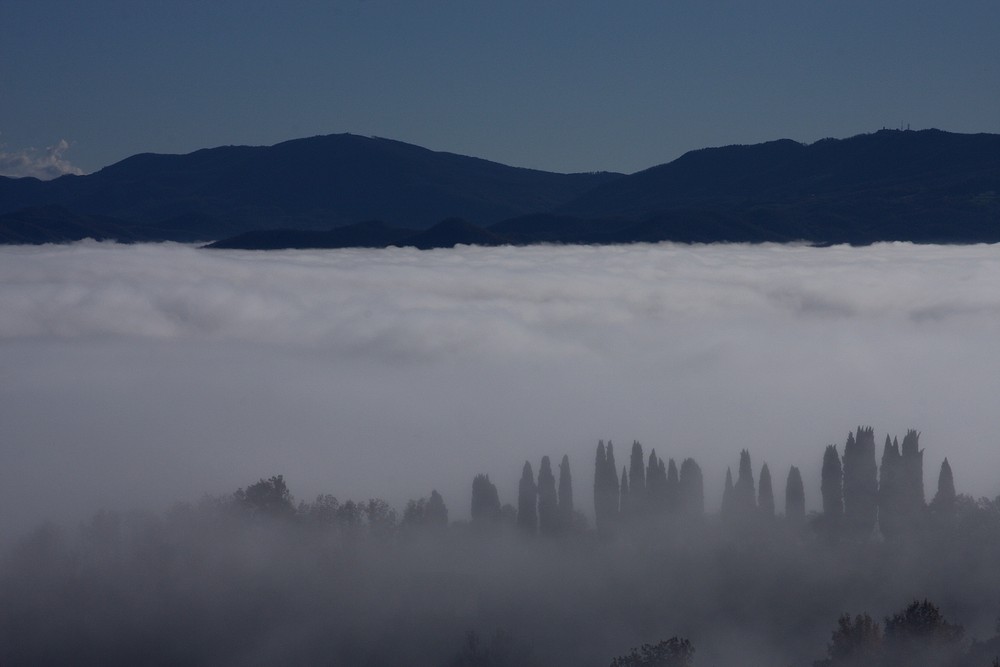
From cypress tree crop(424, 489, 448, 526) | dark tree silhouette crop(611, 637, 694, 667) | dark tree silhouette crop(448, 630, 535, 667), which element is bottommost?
dark tree silhouette crop(448, 630, 535, 667)

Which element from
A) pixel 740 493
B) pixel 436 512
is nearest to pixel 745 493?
pixel 740 493

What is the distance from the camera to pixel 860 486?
161 m

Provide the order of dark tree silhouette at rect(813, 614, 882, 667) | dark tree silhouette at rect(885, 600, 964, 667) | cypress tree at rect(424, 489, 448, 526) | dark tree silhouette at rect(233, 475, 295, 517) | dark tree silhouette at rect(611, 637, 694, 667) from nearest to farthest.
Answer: dark tree silhouette at rect(885, 600, 964, 667) < dark tree silhouette at rect(813, 614, 882, 667) < dark tree silhouette at rect(611, 637, 694, 667) < cypress tree at rect(424, 489, 448, 526) < dark tree silhouette at rect(233, 475, 295, 517)

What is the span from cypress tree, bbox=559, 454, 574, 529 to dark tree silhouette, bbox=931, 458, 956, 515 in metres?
47.0

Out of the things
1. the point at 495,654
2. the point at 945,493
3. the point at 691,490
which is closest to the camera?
the point at 495,654

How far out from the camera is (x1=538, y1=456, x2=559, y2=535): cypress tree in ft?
529

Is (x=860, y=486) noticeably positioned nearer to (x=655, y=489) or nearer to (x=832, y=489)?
(x=832, y=489)

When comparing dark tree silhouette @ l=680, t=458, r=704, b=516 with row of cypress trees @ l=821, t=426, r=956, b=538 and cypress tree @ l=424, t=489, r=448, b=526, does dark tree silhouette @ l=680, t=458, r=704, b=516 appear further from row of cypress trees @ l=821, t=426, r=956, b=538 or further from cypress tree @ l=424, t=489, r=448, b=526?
cypress tree @ l=424, t=489, r=448, b=526

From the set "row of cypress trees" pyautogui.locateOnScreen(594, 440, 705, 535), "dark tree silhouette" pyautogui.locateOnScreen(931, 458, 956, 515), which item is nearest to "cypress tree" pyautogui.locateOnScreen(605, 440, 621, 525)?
"row of cypress trees" pyautogui.locateOnScreen(594, 440, 705, 535)

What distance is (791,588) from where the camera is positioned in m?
136

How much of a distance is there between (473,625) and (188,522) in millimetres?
55656

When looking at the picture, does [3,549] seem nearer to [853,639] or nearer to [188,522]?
[188,522]

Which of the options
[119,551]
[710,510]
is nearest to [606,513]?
[710,510]

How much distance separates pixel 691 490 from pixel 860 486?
73.5 feet
